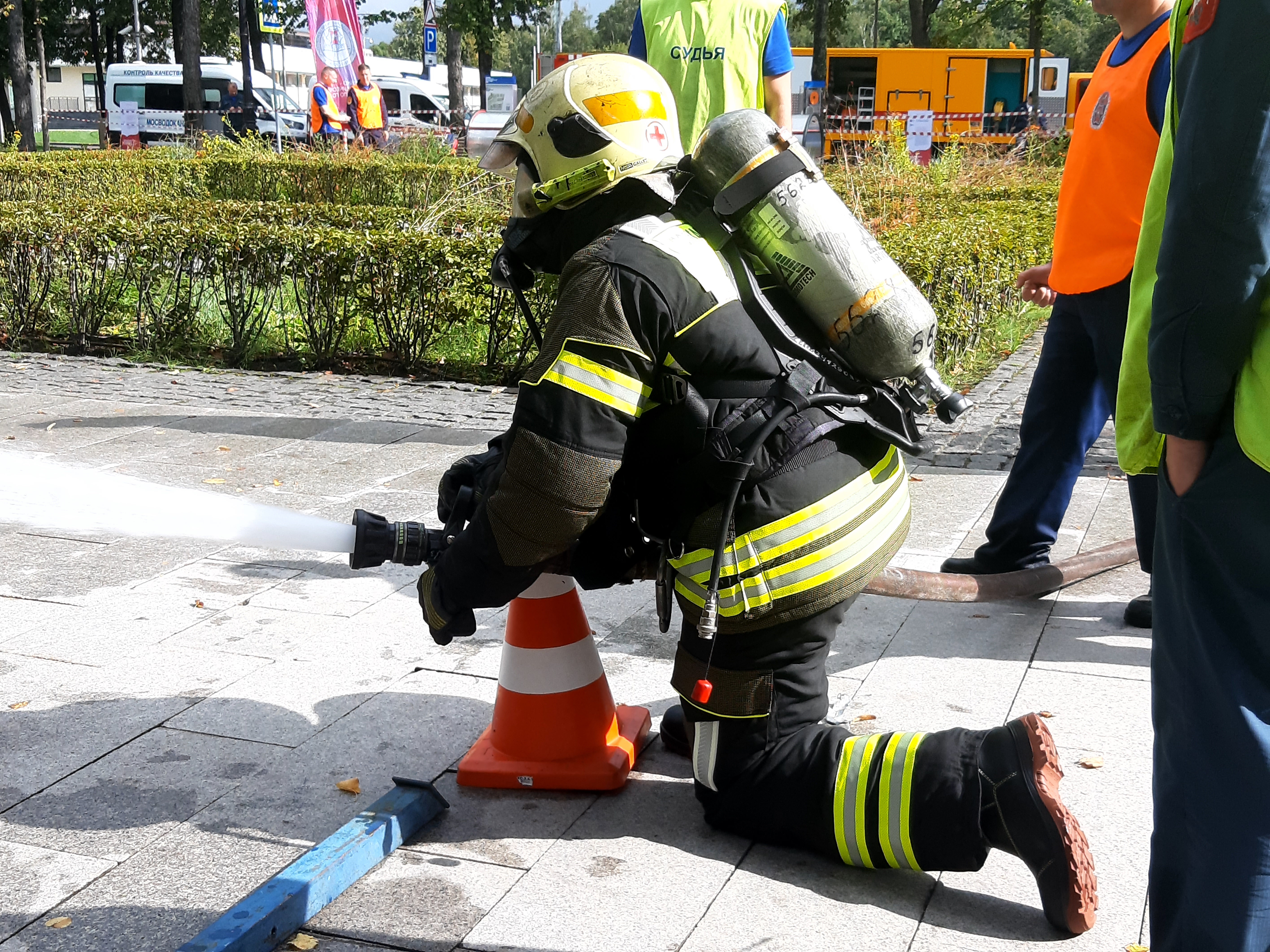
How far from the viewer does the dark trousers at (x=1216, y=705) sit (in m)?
1.72

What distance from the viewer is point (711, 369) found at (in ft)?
8.44

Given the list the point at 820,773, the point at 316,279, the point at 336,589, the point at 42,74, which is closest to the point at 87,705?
the point at 336,589

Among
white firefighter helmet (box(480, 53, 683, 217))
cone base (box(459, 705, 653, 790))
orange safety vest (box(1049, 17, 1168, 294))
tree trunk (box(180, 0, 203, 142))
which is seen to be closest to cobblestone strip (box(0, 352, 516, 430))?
orange safety vest (box(1049, 17, 1168, 294))

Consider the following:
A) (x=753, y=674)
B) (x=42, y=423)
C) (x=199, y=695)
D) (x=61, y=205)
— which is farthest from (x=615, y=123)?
(x=61, y=205)

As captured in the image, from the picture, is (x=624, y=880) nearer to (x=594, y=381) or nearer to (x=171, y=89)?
(x=594, y=381)

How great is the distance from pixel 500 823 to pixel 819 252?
1469 mm

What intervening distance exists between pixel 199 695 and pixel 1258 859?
8.89ft

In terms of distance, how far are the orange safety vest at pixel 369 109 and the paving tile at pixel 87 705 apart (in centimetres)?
1886

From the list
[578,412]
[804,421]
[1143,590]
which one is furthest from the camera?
[1143,590]

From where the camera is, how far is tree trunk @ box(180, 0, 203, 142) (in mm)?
28609

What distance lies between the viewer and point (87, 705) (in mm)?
3420

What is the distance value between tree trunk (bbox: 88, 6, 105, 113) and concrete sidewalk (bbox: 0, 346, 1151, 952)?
47.2 meters

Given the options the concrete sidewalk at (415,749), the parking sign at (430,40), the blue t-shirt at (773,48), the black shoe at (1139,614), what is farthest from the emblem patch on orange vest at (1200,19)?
the parking sign at (430,40)

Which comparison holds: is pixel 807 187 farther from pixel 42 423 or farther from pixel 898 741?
pixel 42 423
